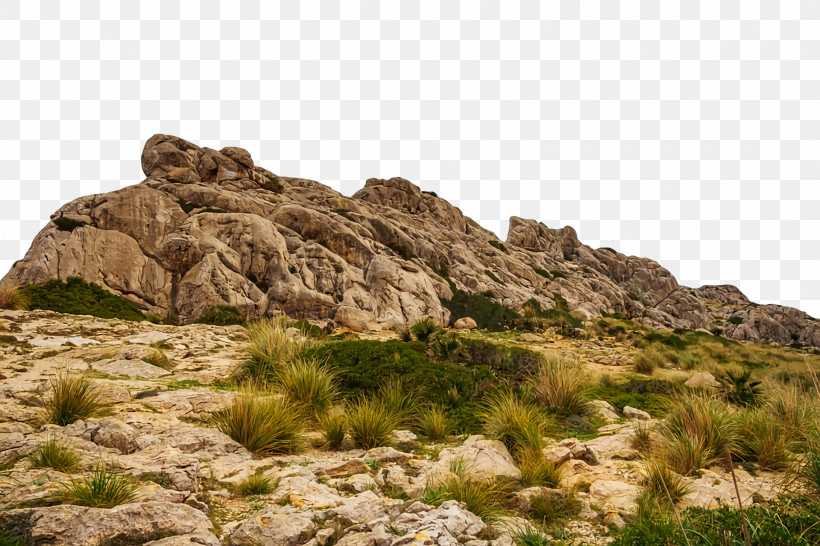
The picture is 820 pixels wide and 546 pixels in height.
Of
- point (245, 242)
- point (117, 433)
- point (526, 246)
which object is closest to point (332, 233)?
point (245, 242)

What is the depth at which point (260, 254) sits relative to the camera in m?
23.7

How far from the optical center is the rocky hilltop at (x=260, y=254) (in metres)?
20.7

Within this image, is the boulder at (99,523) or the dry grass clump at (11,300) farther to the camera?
the dry grass clump at (11,300)

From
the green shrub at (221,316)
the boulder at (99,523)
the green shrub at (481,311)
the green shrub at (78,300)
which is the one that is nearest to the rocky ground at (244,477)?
the boulder at (99,523)

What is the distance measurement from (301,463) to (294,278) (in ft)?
61.0

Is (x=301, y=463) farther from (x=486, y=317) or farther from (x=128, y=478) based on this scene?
(x=486, y=317)

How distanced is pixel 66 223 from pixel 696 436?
26812 mm

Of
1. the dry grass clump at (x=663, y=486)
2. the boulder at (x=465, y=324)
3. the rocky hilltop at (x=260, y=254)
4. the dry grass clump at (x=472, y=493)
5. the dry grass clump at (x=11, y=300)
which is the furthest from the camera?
the boulder at (x=465, y=324)

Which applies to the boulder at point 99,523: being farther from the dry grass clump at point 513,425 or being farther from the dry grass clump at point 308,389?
the dry grass clump at point 513,425

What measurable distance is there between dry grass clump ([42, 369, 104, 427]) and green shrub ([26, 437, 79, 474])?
140cm

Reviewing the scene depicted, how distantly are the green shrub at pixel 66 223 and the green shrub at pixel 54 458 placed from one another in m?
21.8

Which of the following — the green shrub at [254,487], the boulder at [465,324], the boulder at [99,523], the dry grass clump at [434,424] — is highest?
the boulder at [465,324]

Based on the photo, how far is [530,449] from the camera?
5.68 metres

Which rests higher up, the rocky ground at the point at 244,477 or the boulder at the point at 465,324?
the boulder at the point at 465,324
